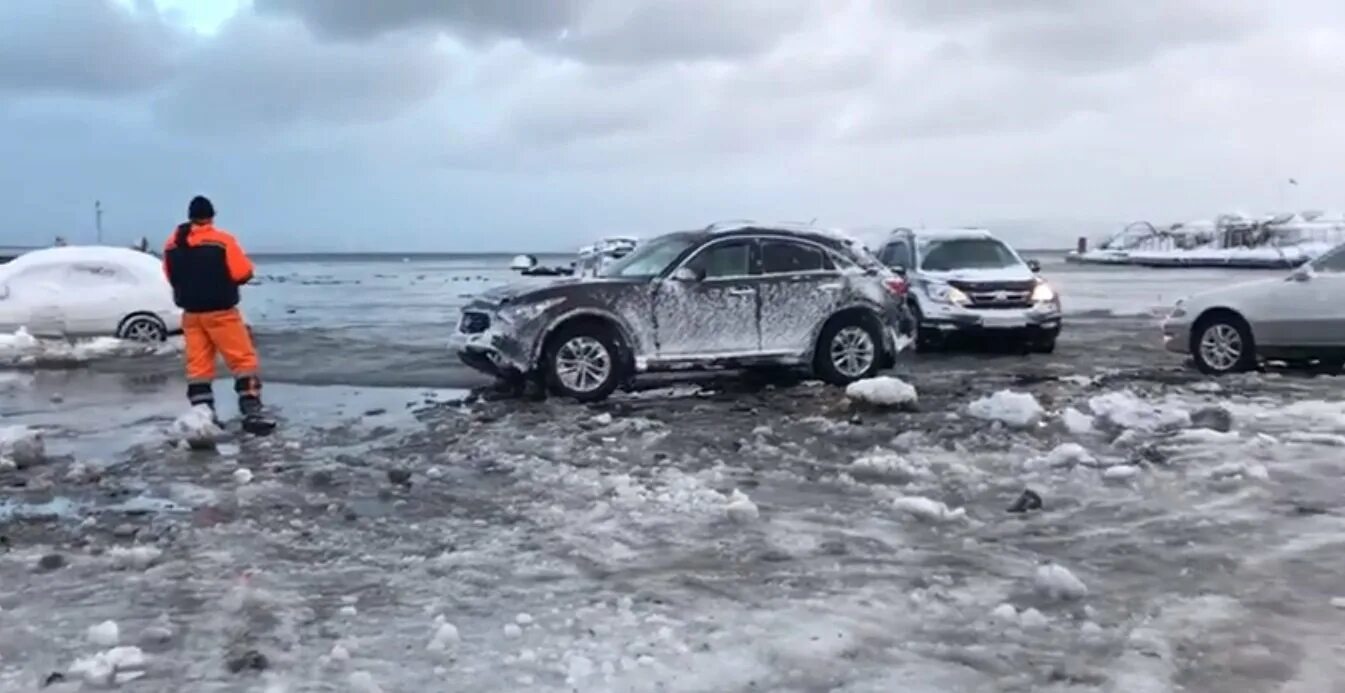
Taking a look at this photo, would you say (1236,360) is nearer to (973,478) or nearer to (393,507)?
(973,478)

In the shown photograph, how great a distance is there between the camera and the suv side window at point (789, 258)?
13.5 m

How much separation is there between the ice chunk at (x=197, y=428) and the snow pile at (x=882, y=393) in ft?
18.1

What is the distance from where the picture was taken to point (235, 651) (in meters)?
4.99

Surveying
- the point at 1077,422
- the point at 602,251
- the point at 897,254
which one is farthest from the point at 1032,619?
the point at 602,251

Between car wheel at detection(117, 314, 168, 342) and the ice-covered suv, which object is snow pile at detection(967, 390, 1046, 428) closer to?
the ice-covered suv

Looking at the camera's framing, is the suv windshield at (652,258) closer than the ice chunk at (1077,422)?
No

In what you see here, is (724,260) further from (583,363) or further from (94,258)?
(94,258)

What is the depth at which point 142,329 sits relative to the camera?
18.7 metres

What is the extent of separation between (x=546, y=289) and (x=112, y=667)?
26.2 feet

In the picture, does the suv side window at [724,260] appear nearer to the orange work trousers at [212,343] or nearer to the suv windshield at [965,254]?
the orange work trousers at [212,343]

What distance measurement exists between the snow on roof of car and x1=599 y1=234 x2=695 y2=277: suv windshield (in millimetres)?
8528

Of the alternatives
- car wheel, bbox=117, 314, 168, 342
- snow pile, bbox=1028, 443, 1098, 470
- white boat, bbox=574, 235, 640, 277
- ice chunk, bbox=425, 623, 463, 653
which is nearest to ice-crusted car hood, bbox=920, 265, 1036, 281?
snow pile, bbox=1028, 443, 1098, 470

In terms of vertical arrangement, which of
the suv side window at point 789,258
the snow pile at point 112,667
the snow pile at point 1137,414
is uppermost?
the suv side window at point 789,258

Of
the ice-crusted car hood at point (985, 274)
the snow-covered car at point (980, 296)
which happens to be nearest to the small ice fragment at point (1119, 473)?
the snow-covered car at point (980, 296)
